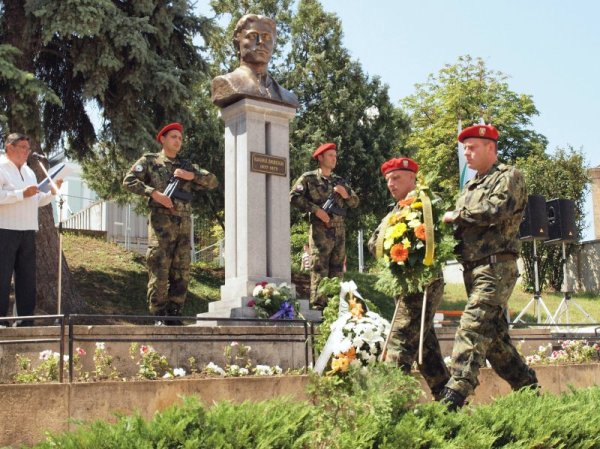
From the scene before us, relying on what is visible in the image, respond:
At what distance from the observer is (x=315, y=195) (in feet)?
37.7

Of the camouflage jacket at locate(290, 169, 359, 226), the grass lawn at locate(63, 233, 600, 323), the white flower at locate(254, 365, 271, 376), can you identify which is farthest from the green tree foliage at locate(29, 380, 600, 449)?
the grass lawn at locate(63, 233, 600, 323)

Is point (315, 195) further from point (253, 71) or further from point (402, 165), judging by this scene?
point (402, 165)

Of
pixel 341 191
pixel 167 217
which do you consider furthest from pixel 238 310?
pixel 341 191

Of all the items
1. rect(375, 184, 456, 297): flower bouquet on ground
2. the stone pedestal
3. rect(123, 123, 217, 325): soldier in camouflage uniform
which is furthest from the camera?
the stone pedestal

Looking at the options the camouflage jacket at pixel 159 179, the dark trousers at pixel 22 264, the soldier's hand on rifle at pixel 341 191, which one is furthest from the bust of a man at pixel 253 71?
the dark trousers at pixel 22 264

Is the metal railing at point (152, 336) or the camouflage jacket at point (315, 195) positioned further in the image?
the camouflage jacket at point (315, 195)

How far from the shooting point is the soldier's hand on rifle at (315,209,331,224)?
1131 centimetres

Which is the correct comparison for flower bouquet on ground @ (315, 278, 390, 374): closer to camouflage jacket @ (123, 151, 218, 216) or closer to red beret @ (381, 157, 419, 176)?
red beret @ (381, 157, 419, 176)

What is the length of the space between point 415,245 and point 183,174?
415cm

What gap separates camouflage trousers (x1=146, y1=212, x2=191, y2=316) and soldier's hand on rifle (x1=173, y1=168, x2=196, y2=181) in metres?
0.49

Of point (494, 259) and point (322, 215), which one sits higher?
point (322, 215)

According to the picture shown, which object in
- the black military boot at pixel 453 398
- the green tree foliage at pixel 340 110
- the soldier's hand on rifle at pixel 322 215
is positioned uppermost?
the green tree foliage at pixel 340 110

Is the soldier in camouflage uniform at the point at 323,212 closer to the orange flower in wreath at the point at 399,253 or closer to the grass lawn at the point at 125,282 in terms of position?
the orange flower in wreath at the point at 399,253

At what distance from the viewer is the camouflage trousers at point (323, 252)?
37.4ft
